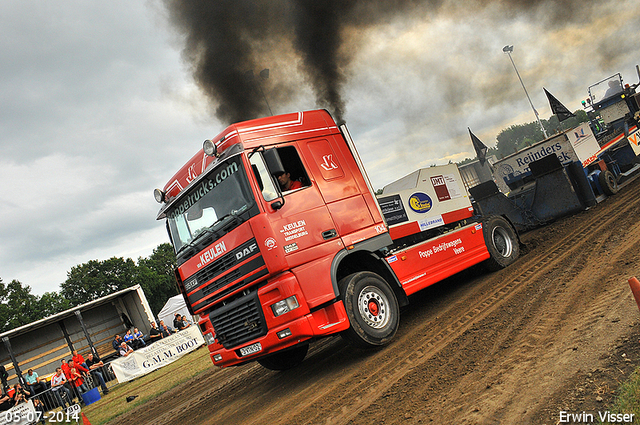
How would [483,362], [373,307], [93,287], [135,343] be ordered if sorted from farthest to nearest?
[93,287] < [135,343] < [373,307] < [483,362]

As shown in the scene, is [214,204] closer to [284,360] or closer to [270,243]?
[270,243]

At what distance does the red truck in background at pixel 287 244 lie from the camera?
16.5 ft

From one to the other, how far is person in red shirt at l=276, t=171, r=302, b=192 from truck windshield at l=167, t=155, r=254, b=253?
48 cm

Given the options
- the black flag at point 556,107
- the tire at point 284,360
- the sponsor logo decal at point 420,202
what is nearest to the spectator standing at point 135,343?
the tire at point 284,360

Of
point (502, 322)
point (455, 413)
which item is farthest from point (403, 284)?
point (455, 413)

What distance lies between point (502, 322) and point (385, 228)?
6.49 ft

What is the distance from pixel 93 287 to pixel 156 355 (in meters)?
47.7

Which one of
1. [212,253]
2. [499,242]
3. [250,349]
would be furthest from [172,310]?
[250,349]

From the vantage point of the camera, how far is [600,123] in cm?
1806

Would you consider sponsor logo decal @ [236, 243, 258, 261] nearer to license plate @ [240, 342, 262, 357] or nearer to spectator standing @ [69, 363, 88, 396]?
license plate @ [240, 342, 262, 357]

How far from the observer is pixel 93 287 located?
56438mm

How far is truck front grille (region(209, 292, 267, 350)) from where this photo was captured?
508 centimetres

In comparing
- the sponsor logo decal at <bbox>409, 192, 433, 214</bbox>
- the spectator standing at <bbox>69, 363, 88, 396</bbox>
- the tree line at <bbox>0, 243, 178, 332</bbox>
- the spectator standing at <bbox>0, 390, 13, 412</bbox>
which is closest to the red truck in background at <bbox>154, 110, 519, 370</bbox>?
the sponsor logo decal at <bbox>409, 192, 433, 214</bbox>

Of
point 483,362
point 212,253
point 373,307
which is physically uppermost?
point 212,253
